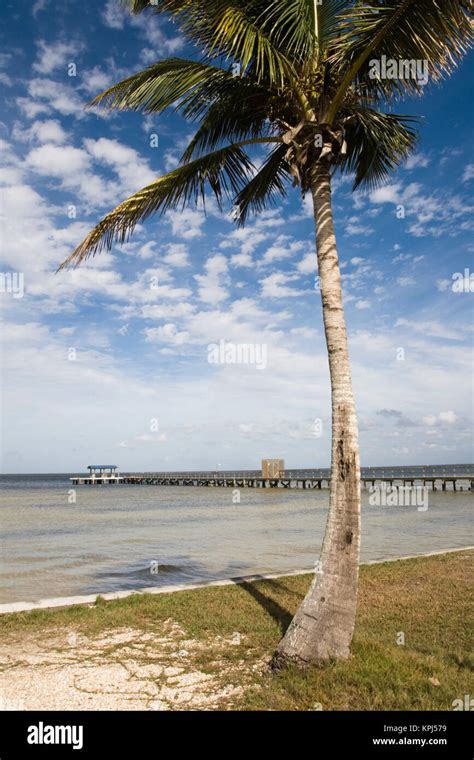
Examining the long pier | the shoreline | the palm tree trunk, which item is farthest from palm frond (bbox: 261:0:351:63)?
the long pier

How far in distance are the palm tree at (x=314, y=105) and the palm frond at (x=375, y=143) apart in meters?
0.03

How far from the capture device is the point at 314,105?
6.89 m

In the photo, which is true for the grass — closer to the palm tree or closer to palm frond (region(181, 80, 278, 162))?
the palm tree

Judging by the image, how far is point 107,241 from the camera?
774cm

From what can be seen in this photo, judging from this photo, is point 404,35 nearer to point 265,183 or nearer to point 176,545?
point 265,183

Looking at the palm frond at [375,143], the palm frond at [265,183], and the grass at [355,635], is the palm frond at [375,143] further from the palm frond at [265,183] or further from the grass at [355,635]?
the grass at [355,635]

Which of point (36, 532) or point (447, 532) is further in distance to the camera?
point (36, 532)

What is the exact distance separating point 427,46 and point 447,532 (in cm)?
1890

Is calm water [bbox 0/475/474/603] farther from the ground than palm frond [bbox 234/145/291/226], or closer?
closer

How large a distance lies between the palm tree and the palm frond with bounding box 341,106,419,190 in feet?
0.11

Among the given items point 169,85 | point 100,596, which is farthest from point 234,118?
point 100,596

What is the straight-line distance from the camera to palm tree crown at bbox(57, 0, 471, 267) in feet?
20.2

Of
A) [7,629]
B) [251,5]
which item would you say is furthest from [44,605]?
[251,5]
